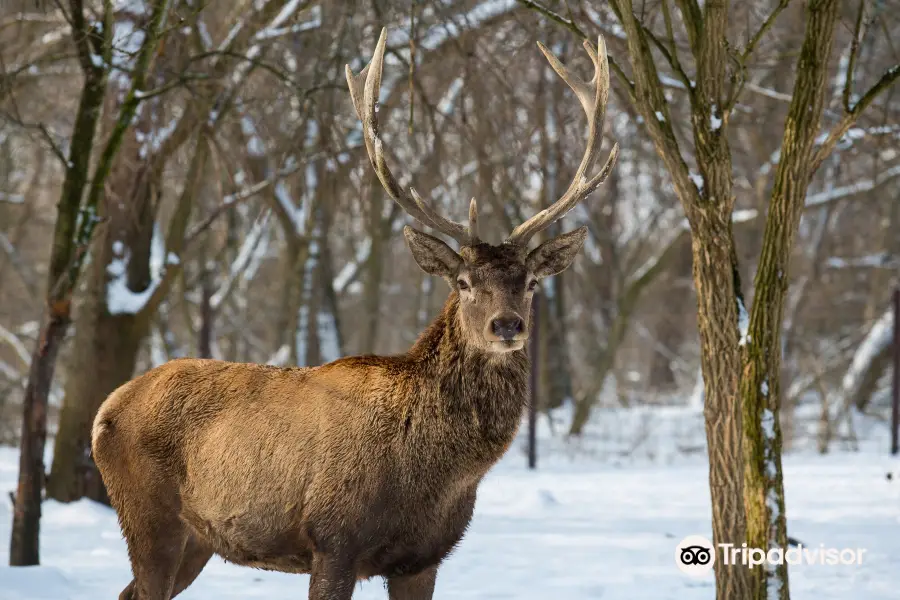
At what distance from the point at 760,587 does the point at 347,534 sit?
6.55 feet

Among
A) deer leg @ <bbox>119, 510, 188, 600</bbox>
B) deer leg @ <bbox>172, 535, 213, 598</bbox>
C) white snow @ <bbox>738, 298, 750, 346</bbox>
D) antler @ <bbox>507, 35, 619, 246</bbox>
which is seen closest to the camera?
antler @ <bbox>507, 35, 619, 246</bbox>

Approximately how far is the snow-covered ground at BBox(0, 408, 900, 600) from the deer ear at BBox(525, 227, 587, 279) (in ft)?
6.47

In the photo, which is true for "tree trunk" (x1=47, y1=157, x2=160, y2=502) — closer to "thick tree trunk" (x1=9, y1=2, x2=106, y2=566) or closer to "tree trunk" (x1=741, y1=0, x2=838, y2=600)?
"thick tree trunk" (x1=9, y1=2, x2=106, y2=566)

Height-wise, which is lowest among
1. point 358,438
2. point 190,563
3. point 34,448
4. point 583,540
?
point 583,540

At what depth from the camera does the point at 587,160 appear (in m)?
5.30

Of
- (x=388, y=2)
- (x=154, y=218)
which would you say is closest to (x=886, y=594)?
(x=388, y=2)

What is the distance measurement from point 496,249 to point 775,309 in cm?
135

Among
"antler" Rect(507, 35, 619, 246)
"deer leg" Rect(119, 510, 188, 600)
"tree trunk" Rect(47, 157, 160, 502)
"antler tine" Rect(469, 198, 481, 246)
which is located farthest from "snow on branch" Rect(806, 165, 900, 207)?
"deer leg" Rect(119, 510, 188, 600)

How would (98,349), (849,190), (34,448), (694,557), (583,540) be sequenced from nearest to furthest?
(34,448) → (694,557) → (583,540) → (98,349) → (849,190)

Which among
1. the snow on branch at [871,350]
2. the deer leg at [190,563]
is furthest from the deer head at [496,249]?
the snow on branch at [871,350]

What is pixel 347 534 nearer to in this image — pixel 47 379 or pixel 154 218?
pixel 47 379

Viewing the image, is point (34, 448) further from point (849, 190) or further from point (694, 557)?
point (849, 190)

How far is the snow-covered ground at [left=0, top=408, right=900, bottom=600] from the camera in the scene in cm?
688

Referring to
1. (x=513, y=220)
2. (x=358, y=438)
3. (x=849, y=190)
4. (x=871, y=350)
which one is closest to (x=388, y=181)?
(x=358, y=438)
